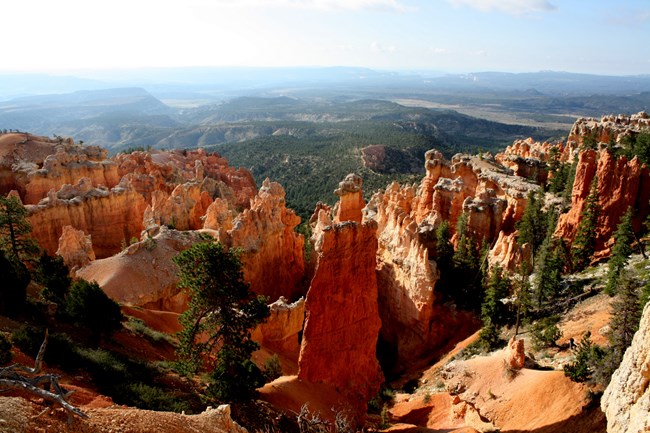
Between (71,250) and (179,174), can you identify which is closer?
(71,250)

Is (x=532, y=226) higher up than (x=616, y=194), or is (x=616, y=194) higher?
(x=616, y=194)

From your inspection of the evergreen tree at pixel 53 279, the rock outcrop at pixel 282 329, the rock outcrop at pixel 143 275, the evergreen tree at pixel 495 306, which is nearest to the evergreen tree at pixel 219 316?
the evergreen tree at pixel 53 279

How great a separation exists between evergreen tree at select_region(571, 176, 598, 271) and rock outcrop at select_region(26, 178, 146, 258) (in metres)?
29.5

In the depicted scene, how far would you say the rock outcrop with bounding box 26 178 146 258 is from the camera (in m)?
32.0

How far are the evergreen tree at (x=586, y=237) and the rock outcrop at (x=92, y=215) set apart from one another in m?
29.5

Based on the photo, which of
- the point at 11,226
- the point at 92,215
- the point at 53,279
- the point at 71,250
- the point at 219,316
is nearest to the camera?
the point at 219,316

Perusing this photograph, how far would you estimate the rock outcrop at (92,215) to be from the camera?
32.0 metres

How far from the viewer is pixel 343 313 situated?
18797 millimetres

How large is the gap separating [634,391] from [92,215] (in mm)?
35719

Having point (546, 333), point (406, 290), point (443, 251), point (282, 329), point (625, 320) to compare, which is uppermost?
point (625, 320)

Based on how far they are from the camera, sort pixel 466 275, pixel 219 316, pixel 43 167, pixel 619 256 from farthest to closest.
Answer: pixel 43 167
pixel 466 275
pixel 619 256
pixel 219 316

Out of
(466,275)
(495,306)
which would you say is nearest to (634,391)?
(495,306)

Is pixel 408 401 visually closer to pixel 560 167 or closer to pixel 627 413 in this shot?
pixel 627 413

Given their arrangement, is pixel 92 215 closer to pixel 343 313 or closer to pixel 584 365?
pixel 343 313
